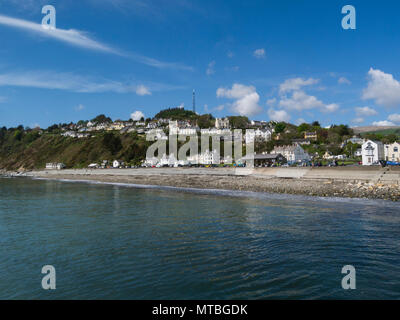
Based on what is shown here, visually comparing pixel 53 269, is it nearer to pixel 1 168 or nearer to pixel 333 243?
pixel 333 243

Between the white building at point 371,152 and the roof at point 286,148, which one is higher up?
the roof at point 286,148

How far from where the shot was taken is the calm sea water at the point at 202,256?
27.5 ft

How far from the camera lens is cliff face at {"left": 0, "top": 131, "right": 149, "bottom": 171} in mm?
136875

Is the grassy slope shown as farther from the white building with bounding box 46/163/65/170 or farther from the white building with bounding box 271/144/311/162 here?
the white building with bounding box 271/144/311/162

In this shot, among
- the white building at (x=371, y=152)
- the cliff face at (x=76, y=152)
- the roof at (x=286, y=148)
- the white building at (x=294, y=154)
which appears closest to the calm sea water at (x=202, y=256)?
the white building at (x=371, y=152)

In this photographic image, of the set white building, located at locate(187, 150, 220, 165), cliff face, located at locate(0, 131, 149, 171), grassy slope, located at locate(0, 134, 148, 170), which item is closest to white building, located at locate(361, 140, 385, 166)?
white building, located at locate(187, 150, 220, 165)

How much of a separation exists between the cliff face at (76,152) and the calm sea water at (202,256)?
11034 centimetres

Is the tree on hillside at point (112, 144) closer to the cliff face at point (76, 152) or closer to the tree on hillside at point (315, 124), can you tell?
the cliff face at point (76, 152)

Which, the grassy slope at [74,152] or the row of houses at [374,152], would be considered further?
the grassy slope at [74,152]

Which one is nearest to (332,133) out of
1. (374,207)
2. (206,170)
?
(206,170)

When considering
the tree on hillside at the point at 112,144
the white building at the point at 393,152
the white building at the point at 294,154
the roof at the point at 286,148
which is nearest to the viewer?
the white building at the point at 393,152

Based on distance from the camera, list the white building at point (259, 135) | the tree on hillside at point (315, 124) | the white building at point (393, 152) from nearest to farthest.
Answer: the white building at point (393, 152)
the white building at point (259, 135)
the tree on hillside at point (315, 124)

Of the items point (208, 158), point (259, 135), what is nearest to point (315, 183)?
point (208, 158)
